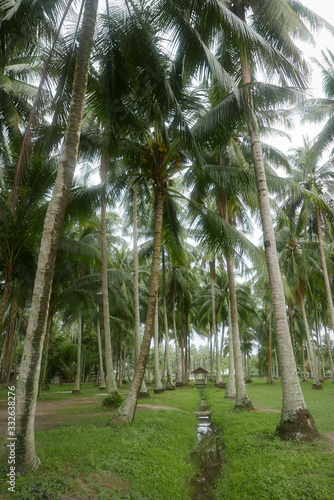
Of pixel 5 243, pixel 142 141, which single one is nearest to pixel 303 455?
pixel 142 141

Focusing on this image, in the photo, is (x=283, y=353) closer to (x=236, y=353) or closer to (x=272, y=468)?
(x=272, y=468)

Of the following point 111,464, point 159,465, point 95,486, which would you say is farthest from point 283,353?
point 95,486

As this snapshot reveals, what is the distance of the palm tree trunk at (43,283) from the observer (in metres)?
4.47

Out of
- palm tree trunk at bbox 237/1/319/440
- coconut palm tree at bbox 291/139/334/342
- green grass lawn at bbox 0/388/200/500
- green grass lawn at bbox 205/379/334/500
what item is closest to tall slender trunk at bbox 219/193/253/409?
green grass lawn at bbox 205/379/334/500

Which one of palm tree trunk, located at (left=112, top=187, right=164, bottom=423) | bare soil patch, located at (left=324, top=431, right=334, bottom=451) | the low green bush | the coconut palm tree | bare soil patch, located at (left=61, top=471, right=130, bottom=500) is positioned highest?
the coconut palm tree

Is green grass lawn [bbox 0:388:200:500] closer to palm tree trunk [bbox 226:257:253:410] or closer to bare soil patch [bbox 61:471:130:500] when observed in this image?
bare soil patch [bbox 61:471:130:500]

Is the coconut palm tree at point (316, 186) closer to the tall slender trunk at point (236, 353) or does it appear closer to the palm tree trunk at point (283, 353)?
the tall slender trunk at point (236, 353)

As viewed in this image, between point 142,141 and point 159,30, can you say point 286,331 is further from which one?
point 159,30

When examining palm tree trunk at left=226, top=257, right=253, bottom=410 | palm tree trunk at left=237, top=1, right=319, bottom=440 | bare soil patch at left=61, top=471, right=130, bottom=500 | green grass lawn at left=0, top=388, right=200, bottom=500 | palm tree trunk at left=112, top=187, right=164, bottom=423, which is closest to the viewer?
bare soil patch at left=61, top=471, right=130, bottom=500

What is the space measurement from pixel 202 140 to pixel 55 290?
11.1 metres

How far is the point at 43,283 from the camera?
493 centimetres

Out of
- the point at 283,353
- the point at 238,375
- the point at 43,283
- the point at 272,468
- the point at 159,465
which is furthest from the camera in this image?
the point at 238,375

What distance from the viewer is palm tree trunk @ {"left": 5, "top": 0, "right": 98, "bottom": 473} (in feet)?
14.7

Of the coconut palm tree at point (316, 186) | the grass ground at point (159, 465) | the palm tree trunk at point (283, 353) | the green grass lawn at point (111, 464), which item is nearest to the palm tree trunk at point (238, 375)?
the grass ground at point (159, 465)
